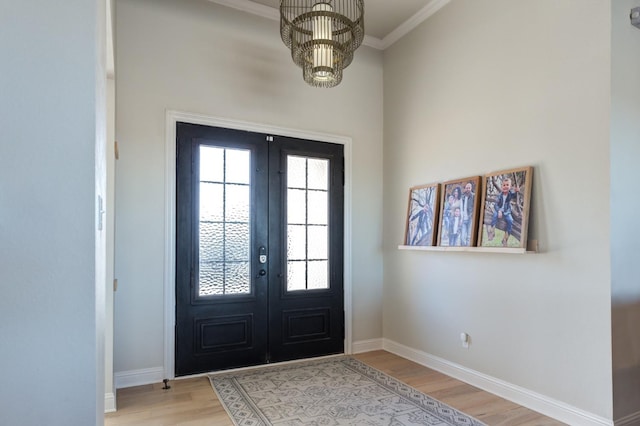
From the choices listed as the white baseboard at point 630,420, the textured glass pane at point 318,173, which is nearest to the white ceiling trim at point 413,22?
the textured glass pane at point 318,173

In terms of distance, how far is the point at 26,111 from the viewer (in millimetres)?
1235

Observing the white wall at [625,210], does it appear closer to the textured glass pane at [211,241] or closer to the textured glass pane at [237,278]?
the textured glass pane at [237,278]

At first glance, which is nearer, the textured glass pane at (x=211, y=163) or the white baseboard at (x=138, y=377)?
the white baseboard at (x=138, y=377)

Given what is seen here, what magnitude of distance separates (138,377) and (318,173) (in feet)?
8.42

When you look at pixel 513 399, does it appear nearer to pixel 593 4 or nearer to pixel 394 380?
pixel 394 380

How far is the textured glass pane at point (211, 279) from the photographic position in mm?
3744

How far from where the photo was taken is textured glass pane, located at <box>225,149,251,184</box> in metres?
3.90

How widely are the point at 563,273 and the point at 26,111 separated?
3099mm

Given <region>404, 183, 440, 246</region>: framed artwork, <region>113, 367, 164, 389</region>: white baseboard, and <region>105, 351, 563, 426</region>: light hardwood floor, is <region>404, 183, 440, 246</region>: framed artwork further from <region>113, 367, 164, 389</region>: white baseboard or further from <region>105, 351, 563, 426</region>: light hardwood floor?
<region>113, 367, 164, 389</region>: white baseboard

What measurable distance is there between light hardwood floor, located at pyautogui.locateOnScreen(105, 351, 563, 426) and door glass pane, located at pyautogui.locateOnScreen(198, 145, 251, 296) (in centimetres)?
87

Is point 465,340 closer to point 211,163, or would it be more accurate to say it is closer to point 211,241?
point 211,241

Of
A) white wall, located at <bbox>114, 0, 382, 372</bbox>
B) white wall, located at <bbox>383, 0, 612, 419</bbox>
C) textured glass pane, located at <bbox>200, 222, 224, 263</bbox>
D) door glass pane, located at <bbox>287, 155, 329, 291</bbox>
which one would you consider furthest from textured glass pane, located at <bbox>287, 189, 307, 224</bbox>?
white wall, located at <bbox>383, 0, 612, 419</bbox>

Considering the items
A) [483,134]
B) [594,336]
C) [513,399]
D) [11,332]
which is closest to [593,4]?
[483,134]

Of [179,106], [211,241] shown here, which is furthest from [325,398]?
[179,106]
